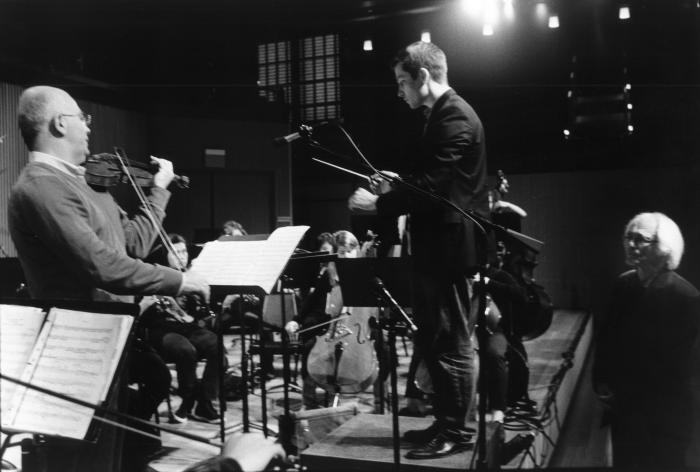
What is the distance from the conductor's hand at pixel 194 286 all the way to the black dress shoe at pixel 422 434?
107 centimetres

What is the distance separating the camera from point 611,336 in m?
2.65

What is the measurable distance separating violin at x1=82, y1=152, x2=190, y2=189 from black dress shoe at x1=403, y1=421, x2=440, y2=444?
1384 mm

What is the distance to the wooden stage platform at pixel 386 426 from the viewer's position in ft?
7.78

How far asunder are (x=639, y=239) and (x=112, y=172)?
231 centimetres

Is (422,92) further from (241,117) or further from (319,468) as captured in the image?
(241,117)

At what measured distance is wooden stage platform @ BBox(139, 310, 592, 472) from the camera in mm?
2371

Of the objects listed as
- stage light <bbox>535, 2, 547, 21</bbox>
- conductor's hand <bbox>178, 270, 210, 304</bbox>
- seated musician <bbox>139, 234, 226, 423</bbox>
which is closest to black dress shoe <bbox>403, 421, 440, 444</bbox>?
conductor's hand <bbox>178, 270, 210, 304</bbox>

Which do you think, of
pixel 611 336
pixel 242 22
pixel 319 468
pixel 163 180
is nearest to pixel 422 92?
pixel 163 180

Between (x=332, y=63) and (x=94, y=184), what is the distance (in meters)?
7.63

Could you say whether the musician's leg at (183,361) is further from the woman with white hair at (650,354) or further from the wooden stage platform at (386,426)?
the woman with white hair at (650,354)

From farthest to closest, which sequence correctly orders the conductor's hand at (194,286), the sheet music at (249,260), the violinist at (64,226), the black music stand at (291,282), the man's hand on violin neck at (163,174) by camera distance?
the black music stand at (291,282)
the man's hand on violin neck at (163,174)
the sheet music at (249,260)
the conductor's hand at (194,286)
the violinist at (64,226)

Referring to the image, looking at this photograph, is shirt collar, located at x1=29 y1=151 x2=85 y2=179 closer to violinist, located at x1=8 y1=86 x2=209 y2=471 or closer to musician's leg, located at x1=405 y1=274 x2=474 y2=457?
violinist, located at x1=8 y1=86 x2=209 y2=471

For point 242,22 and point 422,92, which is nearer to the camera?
point 422,92

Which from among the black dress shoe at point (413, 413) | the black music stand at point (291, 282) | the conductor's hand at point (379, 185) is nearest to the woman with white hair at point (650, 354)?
the conductor's hand at point (379, 185)
